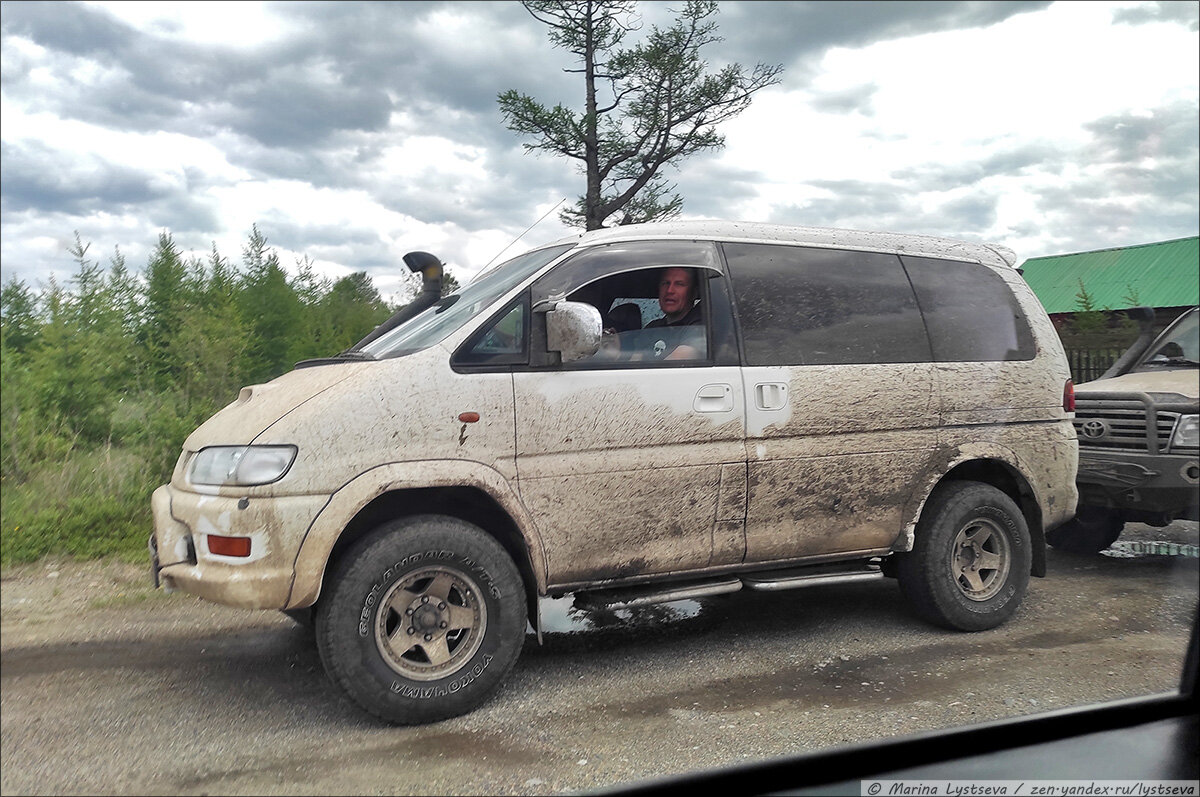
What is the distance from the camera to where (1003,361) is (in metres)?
4.66

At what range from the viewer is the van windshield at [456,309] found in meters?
3.60

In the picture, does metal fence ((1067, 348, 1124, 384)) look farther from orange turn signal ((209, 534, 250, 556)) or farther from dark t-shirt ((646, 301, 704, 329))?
orange turn signal ((209, 534, 250, 556))

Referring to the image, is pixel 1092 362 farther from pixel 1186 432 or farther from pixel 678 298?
pixel 678 298

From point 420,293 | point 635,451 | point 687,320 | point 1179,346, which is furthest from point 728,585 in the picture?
point 1179,346

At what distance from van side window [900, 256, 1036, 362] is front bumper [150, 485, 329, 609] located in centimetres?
327

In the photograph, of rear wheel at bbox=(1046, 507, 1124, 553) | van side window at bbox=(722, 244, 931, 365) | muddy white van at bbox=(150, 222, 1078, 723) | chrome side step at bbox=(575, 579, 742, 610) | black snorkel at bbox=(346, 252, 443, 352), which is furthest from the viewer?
rear wheel at bbox=(1046, 507, 1124, 553)

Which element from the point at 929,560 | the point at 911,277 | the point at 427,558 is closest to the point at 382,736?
the point at 427,558

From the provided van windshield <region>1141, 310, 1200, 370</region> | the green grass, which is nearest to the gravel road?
the green grass

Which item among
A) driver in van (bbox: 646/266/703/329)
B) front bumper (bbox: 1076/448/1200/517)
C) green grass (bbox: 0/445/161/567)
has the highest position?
driver in van (bbox: 646/266/703/329)

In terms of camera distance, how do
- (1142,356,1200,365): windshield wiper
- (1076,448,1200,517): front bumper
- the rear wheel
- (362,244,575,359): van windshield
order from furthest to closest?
the rear wheel → (1142,356,1200,365): windshield wiper → (1076,448,1200,517): front bumper → (362,244,575,359): van windshield

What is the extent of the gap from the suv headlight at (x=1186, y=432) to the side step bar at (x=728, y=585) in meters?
1.89

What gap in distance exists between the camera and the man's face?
404 centimetres

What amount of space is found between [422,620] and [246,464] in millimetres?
881

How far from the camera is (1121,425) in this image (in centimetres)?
532
